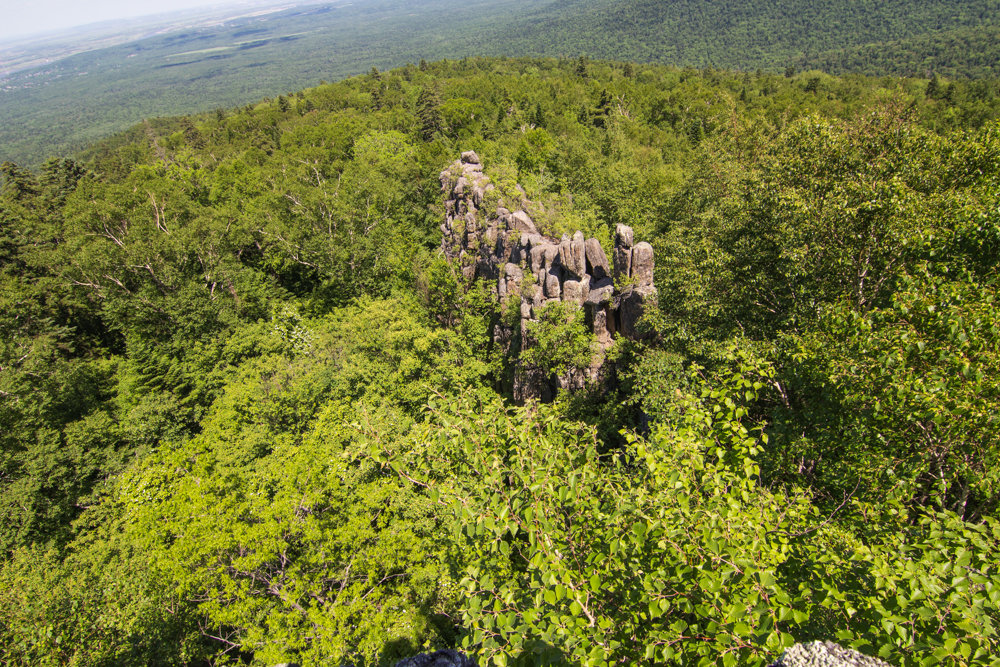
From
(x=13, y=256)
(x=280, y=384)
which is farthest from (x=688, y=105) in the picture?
(x=13, y=256)

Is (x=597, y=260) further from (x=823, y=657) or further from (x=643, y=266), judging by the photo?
(x=823, y=657)

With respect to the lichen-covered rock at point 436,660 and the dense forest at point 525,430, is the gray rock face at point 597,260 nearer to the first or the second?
the dense forest at point 525,430

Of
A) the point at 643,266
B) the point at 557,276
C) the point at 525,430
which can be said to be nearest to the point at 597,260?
the point at 557,276

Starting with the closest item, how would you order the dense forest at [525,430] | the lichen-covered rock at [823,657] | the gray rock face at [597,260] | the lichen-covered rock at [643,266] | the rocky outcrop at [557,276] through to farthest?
the lichen-covered rock at [823,657] < the dense forest at [525,430] < the lichen-covered rock at [643,266] < the rocky outcrop at [557,276] < the gray rock face at [597,260]

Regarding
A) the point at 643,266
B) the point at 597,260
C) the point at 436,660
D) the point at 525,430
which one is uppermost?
the point at 525,430

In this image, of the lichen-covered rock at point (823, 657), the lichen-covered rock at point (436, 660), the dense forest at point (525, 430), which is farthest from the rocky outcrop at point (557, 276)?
the lichen-covered rock at point (823, 657)

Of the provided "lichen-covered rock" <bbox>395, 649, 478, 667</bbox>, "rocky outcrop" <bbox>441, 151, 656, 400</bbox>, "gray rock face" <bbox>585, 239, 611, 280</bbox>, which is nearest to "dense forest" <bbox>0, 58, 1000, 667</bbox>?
"rocky outcrop" <bbox>441, 151, 656, 400</bbox>

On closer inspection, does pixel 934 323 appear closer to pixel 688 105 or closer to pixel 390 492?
pixel 390 492
